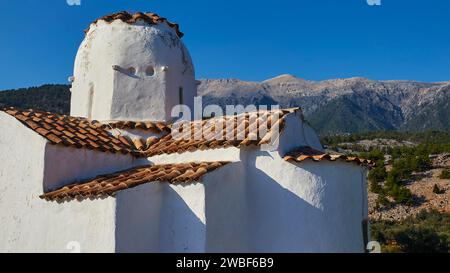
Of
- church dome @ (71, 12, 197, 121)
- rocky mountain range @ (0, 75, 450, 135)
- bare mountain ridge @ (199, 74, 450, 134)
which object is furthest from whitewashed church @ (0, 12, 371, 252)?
bare mountain ridge @ (199, 74, 450, 134)

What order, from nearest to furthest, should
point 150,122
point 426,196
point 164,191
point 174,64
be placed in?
point 164,191 → point 150,122 → point 174,64 → point 426,196

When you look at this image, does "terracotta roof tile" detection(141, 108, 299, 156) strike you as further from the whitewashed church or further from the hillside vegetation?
the hillside vegetation

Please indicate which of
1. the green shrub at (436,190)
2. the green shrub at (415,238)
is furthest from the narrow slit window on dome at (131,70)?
the green shrub at (436,190)

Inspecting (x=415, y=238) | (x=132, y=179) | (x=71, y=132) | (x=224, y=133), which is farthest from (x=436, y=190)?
(x=132, y=179)

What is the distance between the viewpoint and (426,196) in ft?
127

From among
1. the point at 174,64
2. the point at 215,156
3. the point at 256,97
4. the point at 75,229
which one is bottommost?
the point at 75,229

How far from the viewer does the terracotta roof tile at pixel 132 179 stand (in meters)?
7.88

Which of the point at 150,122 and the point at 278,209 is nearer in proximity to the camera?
the point at 278,209

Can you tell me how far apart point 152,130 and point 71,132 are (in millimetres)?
1899

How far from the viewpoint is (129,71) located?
1185 cm

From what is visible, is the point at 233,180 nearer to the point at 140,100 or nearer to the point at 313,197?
the point at 313,197

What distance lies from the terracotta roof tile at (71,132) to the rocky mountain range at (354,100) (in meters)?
74.9

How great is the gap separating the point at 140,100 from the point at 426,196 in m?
33.2

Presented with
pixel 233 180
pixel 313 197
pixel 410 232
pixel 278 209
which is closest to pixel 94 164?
pixel 233 180
